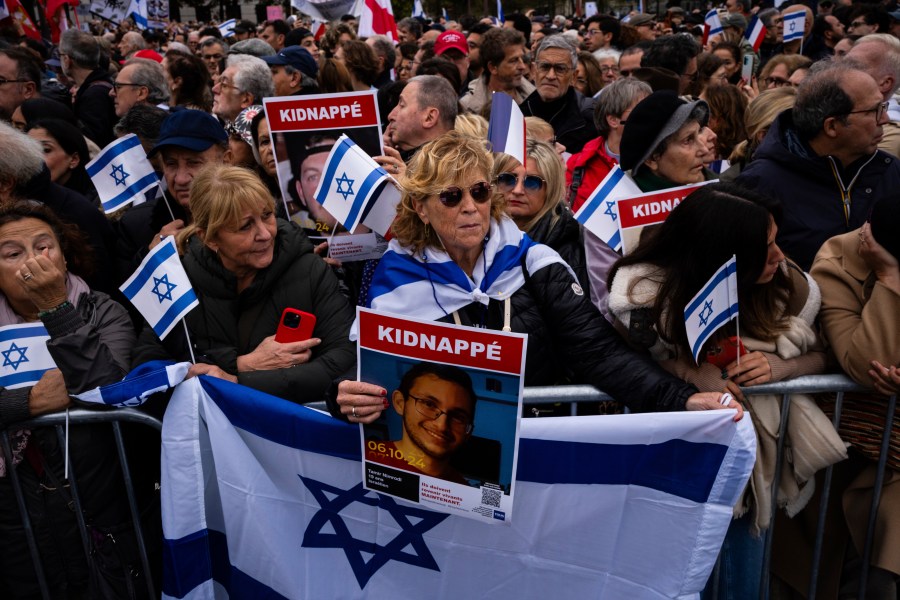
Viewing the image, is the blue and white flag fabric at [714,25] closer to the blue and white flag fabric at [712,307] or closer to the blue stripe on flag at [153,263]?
the blue and white flag fabric at [712,307]

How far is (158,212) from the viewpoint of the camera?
4.56 m

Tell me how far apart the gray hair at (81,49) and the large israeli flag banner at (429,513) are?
23.7 feet

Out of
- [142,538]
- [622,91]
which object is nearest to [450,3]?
[622,91]

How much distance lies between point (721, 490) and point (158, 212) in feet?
11.2

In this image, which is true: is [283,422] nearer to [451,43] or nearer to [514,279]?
[514,279]

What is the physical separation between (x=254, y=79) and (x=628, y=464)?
15.2 feet

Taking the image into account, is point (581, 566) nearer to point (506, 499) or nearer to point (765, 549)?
point (506, 499)

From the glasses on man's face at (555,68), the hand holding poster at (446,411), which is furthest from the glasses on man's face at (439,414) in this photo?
the glasses on man's face at (555,68)

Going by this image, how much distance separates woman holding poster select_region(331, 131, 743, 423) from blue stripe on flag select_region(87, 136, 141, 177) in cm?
208

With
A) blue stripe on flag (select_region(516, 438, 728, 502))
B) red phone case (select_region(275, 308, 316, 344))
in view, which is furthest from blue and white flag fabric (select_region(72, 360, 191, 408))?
blue stripe on flag (select_region(516, 438, 728, 502))

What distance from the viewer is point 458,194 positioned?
9.99 ft

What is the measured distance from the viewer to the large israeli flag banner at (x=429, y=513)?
2.69 m

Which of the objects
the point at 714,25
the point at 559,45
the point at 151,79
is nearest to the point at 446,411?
the point at 559,45

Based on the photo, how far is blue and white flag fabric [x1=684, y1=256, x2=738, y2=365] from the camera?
267cm
